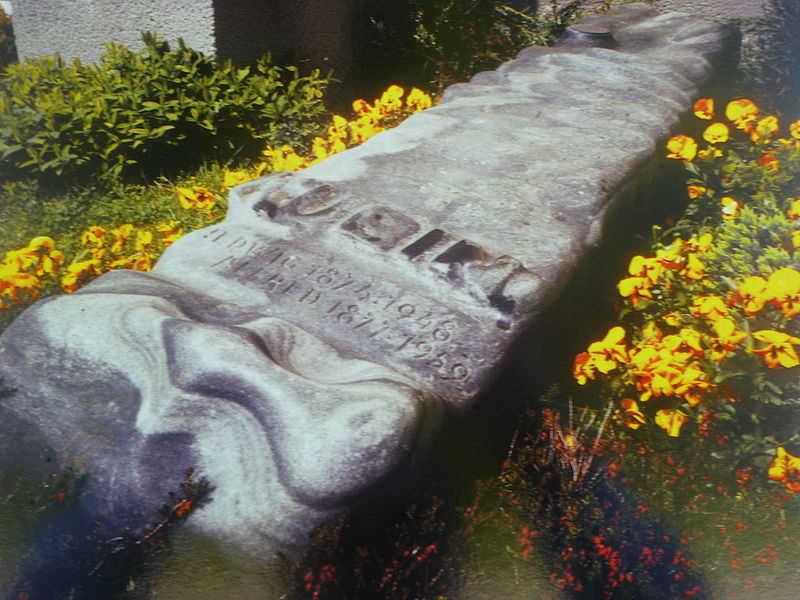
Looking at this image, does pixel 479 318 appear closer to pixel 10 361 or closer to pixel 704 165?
pixel 10 361

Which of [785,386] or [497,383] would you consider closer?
[497,383]

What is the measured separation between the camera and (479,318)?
245cm

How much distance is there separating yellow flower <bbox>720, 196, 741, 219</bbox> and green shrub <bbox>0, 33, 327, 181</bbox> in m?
2.53

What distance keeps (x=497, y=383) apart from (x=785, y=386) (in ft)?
3.12

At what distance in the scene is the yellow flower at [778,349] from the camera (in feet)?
7.79

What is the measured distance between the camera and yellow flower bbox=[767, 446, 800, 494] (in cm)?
239

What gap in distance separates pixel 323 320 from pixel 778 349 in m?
1.37

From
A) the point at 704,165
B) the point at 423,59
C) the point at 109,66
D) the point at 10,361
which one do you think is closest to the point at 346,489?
the point at 10,361

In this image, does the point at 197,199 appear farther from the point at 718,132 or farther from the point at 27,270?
the point at 718,132

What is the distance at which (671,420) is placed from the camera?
8.42 feet

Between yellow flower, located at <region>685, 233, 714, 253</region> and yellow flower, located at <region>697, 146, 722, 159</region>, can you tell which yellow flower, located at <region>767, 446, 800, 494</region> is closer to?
yellow flower, located at <region>685, 233, 714, 253</region>

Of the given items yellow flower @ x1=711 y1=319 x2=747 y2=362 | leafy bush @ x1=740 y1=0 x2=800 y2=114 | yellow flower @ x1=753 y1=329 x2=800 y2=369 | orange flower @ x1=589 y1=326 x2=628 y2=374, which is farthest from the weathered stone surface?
leafy bush @ x1=740 y1=0 x2=800 y2=114

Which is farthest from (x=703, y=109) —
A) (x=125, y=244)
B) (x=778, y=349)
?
(x=125, y=244)

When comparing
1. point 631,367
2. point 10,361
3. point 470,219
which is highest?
point 470,219
